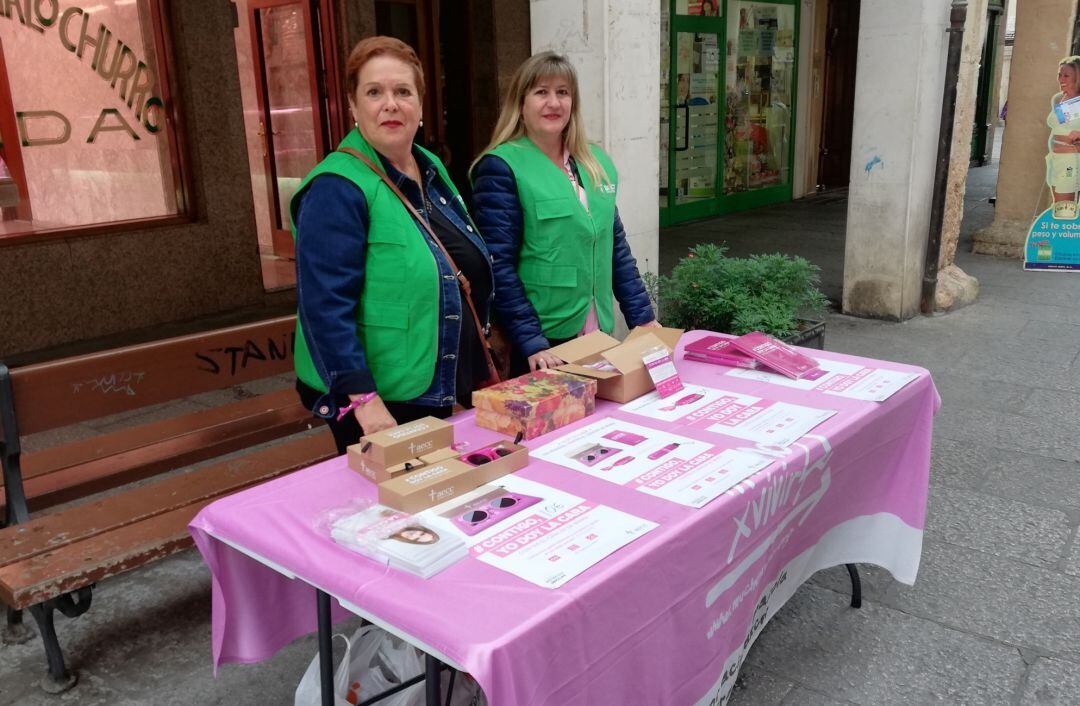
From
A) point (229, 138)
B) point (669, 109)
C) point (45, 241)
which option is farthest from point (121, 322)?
point (669, 109)

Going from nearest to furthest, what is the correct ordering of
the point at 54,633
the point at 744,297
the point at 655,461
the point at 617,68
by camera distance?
the point at 655,461 < the point at 54,633 < the point at 744,297 < the point at 617,68

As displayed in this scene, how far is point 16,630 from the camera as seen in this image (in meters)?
3.05

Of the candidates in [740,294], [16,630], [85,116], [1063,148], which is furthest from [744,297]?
[1063,148]

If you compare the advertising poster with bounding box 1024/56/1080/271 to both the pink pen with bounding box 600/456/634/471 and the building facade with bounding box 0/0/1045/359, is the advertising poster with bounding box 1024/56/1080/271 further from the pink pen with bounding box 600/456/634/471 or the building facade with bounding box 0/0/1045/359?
the pink pen with bounding box 600/456/634/471

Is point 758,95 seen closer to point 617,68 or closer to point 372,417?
point 617,68

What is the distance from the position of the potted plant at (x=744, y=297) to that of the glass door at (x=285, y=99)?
5269mm

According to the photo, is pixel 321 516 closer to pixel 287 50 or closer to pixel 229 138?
pixel 229 138

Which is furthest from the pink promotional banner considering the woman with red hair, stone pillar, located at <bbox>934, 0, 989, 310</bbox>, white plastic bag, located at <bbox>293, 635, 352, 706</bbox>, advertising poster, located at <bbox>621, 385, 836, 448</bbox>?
stone pillar, located at <bbox>934, 0, 989, 310</bbox>

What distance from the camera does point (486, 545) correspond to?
177cm

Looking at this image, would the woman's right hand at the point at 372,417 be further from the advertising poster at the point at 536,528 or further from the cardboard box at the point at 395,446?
the advertising poster at the point at 536,528

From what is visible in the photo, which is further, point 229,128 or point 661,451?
point 229,128

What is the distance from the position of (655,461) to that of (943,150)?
5.52 m

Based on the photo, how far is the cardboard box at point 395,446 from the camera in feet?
6.73

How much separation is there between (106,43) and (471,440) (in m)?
5.99
